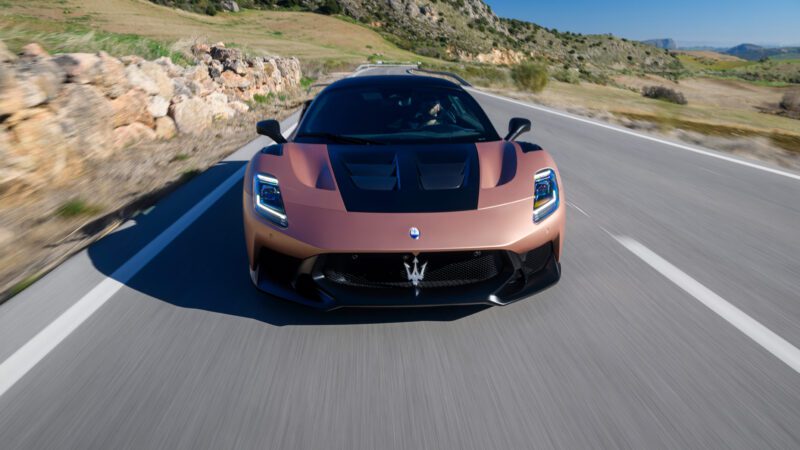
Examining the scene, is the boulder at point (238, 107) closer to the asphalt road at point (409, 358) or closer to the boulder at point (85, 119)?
the boulder at point (85, 119)

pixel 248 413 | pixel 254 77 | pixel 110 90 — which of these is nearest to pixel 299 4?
pixel 254 77

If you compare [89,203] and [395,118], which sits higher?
[395,118]

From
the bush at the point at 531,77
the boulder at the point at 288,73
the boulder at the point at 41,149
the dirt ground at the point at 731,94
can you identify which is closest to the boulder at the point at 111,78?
the boulder at the point at 41,149

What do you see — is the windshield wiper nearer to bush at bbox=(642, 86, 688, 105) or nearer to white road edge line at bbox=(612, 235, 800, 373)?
white road edge line at bbox=(612, 235, 800, 373)

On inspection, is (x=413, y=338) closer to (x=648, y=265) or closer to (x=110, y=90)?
(x=648, y=265)

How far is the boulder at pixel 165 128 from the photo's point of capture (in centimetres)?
995

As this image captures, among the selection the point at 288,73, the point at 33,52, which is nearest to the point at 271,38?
the point at 288,73

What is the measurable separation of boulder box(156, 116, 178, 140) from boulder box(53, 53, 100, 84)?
1.56 m

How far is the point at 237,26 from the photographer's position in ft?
254

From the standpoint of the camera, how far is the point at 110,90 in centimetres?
861

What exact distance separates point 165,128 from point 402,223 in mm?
8201

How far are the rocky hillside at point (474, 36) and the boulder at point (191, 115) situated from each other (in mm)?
71368

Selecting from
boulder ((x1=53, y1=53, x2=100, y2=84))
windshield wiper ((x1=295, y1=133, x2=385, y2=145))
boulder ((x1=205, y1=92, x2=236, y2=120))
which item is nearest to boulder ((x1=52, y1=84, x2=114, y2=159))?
boulder ((x1=53, y1=53, x2=100, y2=84))

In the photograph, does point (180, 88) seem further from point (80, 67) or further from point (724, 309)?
point (724, 309)
